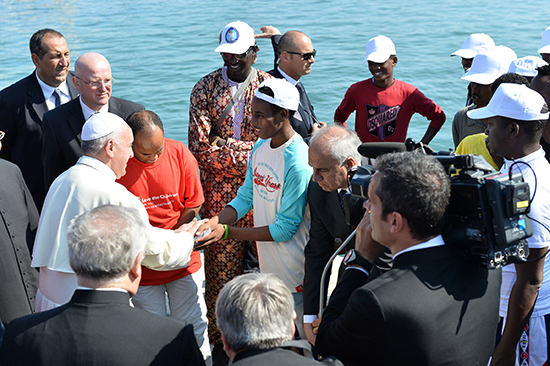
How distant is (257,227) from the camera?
3.34 metres

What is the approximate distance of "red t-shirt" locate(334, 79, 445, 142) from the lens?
4.99 meters

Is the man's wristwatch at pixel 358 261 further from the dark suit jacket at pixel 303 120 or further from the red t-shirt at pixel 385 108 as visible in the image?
the red t-shirt at pixel 385 108

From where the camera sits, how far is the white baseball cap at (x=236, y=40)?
4176 millimetres

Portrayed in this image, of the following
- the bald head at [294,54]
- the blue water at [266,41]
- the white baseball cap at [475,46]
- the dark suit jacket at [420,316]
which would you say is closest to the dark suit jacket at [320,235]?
the dark suit jacket at [420,316]

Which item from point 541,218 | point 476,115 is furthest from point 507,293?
point 476,115

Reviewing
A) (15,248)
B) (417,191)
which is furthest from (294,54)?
(417,191)

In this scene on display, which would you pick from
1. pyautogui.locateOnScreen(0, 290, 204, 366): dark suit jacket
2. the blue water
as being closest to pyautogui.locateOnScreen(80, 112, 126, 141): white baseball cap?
pyautogui.locateOnScreen(0, 290, 204, 366): dark suit jacket

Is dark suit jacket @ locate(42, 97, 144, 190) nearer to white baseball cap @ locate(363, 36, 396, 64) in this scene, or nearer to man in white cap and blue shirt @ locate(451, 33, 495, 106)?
white baseball cap @ locate(363, 36, 396, 64)

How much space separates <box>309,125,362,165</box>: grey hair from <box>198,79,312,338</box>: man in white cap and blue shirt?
0.37 metres

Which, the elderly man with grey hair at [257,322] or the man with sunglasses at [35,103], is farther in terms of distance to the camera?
the man with sunglasses at [35,103]

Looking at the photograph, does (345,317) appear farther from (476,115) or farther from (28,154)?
(28,154)

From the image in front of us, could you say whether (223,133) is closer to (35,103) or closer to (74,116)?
(74,116)

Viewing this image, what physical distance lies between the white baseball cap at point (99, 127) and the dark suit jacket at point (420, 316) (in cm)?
160

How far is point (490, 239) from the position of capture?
191cm
